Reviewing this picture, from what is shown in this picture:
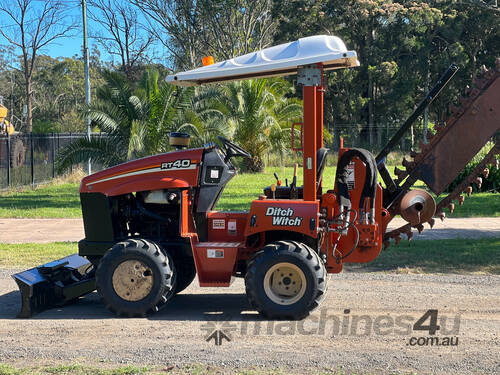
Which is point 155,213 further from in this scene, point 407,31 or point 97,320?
point 407,31

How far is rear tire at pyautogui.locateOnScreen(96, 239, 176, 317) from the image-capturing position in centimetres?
669

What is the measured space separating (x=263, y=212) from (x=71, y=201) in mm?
13448

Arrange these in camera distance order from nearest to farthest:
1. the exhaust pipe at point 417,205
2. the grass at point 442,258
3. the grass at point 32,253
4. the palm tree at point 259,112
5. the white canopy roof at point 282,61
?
the white canopy roof at point 282,61 < the exhaust pipe at point 417,205 < the grass at point 442,258 < the grass at point 32,253 < the palm tree at point 259,112

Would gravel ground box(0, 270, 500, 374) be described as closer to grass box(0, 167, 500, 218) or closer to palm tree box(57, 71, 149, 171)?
grass box(0, 167, 500, 218)

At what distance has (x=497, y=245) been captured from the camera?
11.2 meters

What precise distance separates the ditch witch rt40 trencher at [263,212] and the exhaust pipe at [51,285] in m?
0.01

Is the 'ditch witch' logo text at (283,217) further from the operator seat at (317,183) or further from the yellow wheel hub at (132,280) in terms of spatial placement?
the yellow wheel hub at (132,280)

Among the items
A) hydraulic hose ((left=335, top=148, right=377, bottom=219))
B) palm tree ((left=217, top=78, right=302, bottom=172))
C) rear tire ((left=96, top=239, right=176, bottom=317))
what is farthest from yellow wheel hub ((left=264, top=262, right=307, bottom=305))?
palm tree ((left=217, top=78, right=302, bottom=172))

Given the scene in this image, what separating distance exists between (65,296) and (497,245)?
296 inches

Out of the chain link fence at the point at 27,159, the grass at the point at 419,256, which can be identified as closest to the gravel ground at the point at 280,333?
Answer: the grass at the point at 419,256

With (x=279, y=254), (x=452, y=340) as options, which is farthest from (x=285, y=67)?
(x=452, y=340)

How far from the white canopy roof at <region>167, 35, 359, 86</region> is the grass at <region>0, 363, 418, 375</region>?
298 cm

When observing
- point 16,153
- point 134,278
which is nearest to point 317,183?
point 134,278

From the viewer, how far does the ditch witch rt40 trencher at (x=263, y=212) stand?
259 inches
